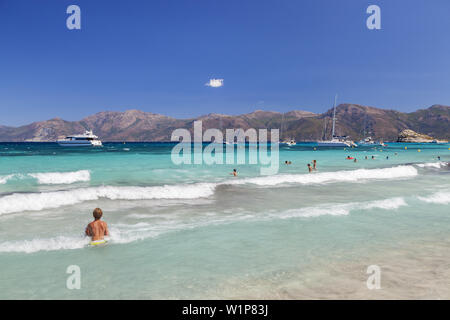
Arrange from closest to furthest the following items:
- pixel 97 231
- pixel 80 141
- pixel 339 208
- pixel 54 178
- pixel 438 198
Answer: pixel 97 231
pixel 339 208
pixel 438 198
pixel 54 178
pixel 80 141

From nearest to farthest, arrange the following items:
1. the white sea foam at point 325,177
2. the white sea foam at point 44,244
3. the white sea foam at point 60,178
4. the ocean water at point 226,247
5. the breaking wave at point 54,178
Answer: the ocean water at point 226,247, the white sea foam at point 44,244, the white sea foam at point 325,177, the breaking wave at point 54,178, the white sea foam at point 60,178

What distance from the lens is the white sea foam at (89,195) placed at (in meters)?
15.8

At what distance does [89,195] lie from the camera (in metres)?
18.5

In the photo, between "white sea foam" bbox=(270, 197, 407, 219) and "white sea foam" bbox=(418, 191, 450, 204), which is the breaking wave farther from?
"white sea foam" bbox=(418, 191, 450, 204)

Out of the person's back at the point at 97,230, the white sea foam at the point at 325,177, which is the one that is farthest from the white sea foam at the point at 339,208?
the white sea foam at the point at 325,177

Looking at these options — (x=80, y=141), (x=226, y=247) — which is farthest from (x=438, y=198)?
(x=80, y=141)

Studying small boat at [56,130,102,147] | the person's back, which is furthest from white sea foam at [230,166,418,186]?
small boat at [56,130,102,147]

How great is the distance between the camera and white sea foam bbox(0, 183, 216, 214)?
1576cm

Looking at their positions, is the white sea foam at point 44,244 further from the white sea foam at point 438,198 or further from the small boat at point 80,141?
the small boat at point 80,141

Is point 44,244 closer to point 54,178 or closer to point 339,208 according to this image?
point 339,208

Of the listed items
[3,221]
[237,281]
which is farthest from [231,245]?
[3,221]

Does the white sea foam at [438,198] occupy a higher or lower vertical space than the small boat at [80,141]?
lower

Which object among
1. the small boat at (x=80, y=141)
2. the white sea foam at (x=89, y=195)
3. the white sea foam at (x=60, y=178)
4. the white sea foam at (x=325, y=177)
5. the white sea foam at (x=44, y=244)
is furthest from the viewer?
the small boat at (x=80, y=141)
